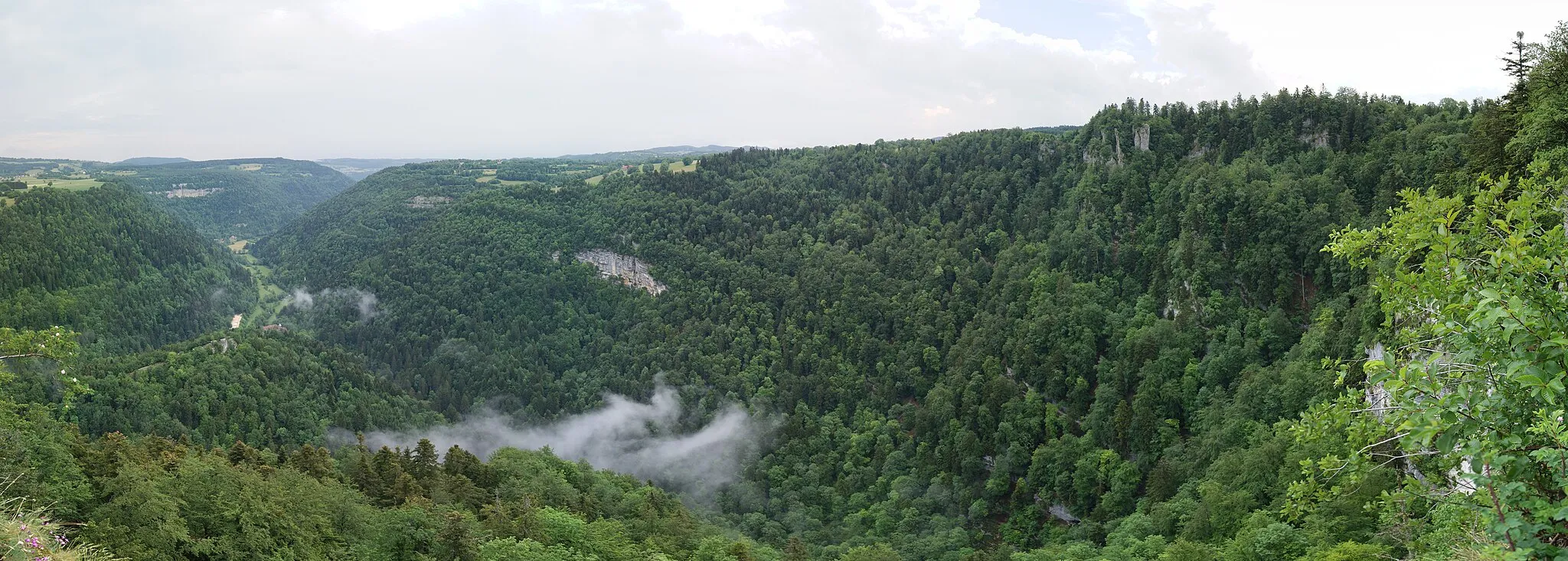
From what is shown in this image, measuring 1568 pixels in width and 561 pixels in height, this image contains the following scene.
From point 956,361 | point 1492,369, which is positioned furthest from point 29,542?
point 956,361

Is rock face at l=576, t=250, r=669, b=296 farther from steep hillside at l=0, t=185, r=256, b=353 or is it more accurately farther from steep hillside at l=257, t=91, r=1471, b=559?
steep hillside at l=0, t=185, r=256, b=353

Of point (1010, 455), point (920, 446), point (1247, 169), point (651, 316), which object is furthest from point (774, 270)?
point (1247, 169)

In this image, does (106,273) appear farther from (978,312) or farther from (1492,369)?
(1492,369)

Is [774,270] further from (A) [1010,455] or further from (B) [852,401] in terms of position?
(A) [1010,455]

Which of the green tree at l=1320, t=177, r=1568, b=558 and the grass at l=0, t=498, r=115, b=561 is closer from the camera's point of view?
the green tree at l=1320, t=177, r=1568, b=558

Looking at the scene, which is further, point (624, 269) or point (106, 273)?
point (624, 269)

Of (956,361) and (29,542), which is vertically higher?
(29,542)

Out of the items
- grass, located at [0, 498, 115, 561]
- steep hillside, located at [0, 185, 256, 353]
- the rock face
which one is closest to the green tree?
grass, located at [0, 498, 115, 561]
